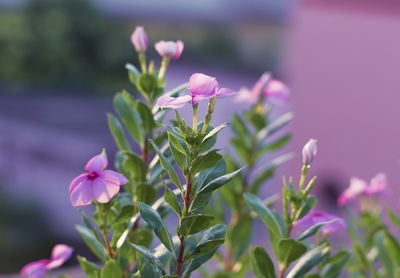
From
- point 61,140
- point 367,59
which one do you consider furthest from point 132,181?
point 61,140

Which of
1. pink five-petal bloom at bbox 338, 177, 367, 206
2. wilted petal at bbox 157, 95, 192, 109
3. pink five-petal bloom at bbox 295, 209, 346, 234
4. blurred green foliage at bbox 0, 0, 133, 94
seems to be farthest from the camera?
blurred green foliage at bbox 0, 0, 133, 94

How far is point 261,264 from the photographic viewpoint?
0.45 m

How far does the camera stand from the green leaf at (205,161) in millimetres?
370

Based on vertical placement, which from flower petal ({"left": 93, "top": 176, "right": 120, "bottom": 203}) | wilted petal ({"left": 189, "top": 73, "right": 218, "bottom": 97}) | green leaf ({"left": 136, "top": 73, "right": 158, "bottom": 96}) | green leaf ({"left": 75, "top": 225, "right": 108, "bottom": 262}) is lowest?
green leaf ({"left": 75, "top": 225, "right": 108, "bottom": 262})

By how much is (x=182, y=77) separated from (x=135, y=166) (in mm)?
4549

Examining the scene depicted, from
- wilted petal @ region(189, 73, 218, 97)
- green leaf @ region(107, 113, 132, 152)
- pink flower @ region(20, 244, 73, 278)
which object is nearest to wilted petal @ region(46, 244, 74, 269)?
pink flower @ region(20, 244, 73, 278)

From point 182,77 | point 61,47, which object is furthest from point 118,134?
point 61,47

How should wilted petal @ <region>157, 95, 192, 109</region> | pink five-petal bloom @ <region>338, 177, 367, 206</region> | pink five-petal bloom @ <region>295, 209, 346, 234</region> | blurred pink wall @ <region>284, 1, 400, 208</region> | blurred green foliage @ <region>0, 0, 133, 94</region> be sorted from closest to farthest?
wilted petal @ <region>157, 95, 192, 109</region>, pink five-petal bloom @ <region>295, 209, 346, 234</region>, pink five-petal bloom @ <region>338, 177, 367, 206</region>, blurred pink wall @ <region>284, 1, 400, 208</region>, blurred green foliage @ <region>0, 0, 133, 94</region>

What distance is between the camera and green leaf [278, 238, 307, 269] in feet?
1.37

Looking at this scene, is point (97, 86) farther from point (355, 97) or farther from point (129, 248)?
point (129, 248)

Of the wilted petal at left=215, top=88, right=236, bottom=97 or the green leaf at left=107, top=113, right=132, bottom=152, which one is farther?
the green leaf at left=107, top=113, right=132, bottom=152

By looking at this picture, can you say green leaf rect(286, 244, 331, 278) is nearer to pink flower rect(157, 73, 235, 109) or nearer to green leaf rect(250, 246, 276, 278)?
green leaf rect(250, 246, 276, 278)

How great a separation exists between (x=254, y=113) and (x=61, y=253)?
1.00 ft

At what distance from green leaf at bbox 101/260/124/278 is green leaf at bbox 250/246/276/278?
0.35 ft
